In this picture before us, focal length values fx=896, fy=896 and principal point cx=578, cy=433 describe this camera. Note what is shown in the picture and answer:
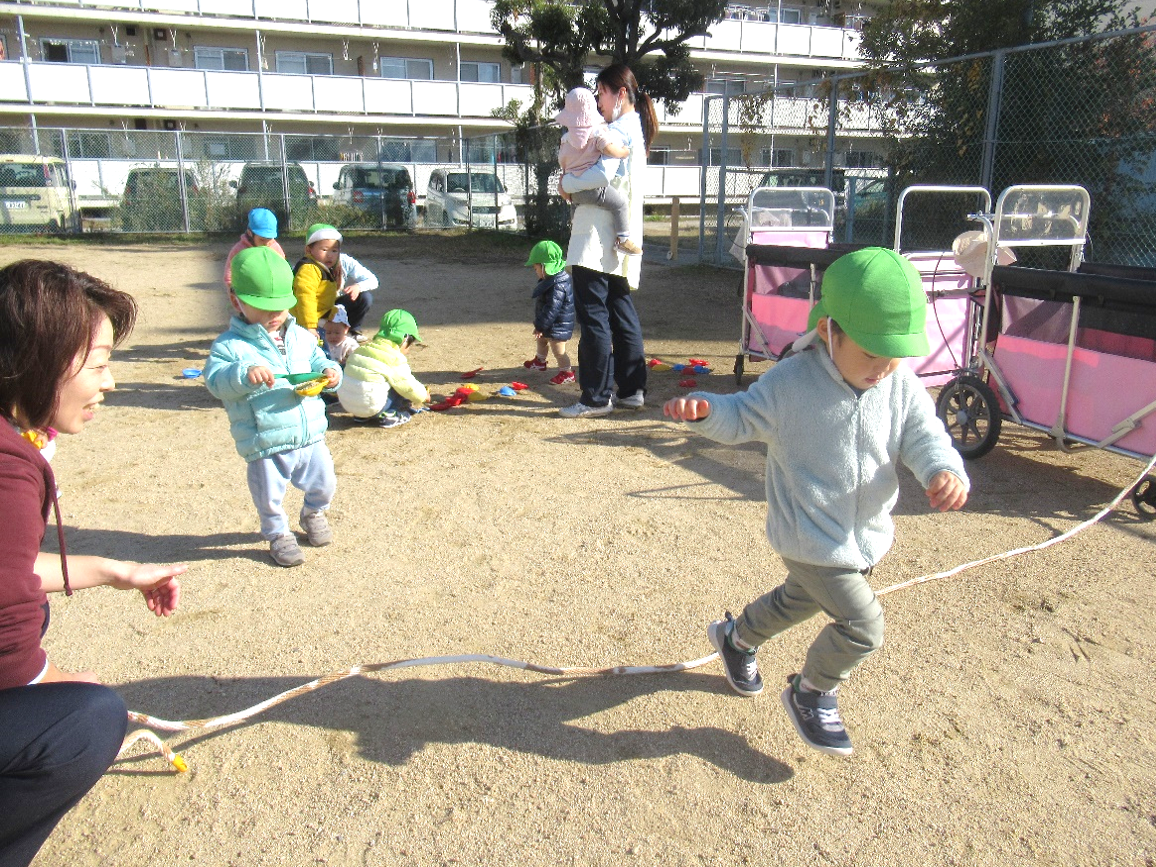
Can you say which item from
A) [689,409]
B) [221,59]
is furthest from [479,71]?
[689,409]

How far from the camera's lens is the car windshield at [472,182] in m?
23.3

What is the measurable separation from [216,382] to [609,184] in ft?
10.1

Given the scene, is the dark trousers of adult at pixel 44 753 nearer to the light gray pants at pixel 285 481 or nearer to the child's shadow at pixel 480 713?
the child's shadow at pixel 480 713

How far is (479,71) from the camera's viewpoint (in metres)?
34.3

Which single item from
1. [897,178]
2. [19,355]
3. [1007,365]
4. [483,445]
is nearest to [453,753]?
[19,355]

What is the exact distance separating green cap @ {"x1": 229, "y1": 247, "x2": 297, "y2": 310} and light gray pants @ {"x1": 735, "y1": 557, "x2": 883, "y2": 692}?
238 centimetres

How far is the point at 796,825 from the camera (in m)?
2.38

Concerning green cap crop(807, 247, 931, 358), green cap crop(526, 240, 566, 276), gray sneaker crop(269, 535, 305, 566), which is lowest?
gray sneaker crop(269, 535, 305, 566)

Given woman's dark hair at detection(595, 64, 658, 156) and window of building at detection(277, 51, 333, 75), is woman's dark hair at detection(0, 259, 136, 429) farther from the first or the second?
window of building at detection(277, 51, 333, 75)

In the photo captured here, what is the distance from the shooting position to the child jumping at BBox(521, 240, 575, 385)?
716cm

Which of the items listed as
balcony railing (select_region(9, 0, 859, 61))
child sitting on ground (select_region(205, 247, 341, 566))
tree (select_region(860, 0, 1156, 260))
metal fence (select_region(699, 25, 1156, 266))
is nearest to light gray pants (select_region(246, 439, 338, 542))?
child sitting on ground (select_region(205, 247, 341, 566))

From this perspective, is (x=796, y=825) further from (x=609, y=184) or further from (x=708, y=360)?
(x=708, y=360)

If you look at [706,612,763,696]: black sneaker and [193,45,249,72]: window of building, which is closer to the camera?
[706,612,763,696]: black sneaker

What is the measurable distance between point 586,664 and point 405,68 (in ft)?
110
